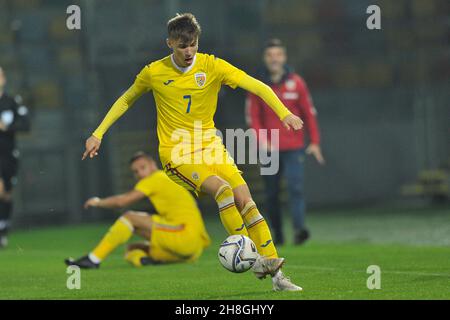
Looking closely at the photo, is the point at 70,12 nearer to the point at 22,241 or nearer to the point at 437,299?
the point at 22,241

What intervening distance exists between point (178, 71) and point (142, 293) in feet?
5.16

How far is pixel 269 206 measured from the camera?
41.8ft

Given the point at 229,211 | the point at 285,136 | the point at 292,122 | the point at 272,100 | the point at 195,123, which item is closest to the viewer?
the point at 292,122

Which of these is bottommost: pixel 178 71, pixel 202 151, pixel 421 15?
pixel 202 151

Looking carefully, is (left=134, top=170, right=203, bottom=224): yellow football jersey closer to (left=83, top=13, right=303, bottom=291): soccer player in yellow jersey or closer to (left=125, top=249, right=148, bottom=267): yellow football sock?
(left=125, top=249, right=148, bottom=267): yellow football sock

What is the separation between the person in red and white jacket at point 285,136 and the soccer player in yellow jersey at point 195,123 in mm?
4308

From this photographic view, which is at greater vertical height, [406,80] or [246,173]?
[406,80]

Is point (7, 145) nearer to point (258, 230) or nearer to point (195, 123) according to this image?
point (195, 123)

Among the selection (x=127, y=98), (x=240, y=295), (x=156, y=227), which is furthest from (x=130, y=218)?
(x=240, y=295)

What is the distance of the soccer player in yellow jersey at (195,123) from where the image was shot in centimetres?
782

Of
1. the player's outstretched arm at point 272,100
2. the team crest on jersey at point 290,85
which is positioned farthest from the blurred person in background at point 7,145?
the player's outstretched arm at point 272,100

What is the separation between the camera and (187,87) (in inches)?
317

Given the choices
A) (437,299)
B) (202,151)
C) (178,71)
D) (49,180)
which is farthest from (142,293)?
(49,180)

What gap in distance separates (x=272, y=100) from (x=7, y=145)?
7.16 metres
